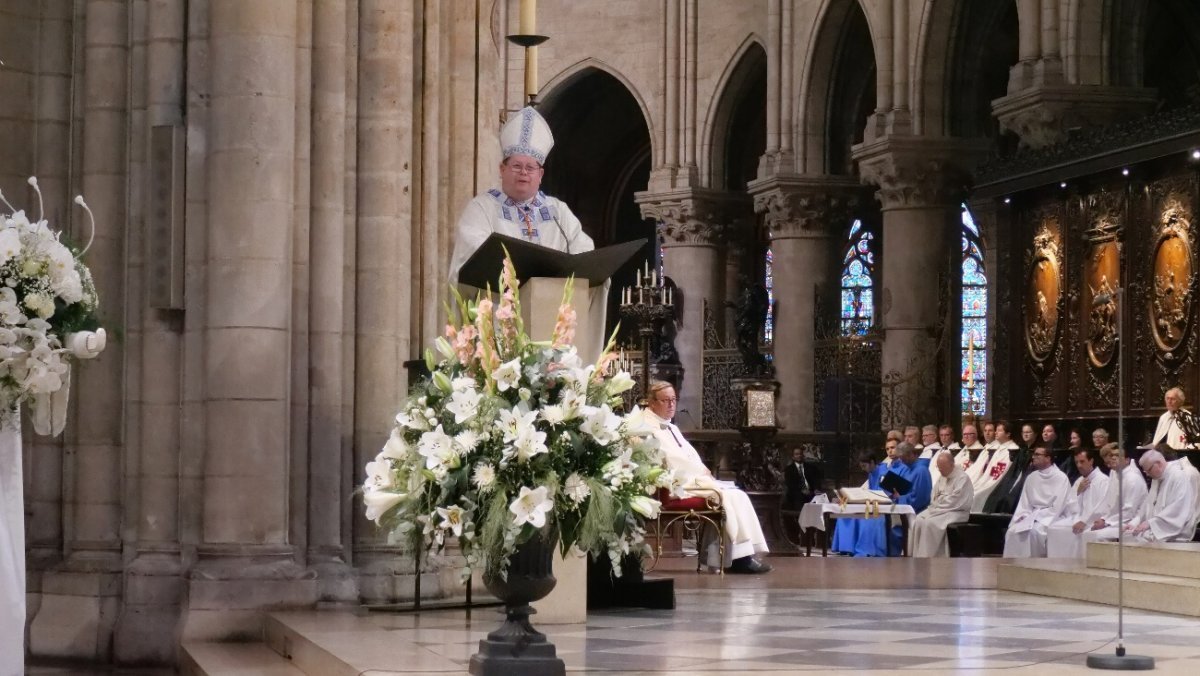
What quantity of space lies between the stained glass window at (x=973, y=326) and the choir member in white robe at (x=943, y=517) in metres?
8.24

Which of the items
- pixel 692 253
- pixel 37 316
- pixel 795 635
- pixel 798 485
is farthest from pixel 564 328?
pixel 692 253

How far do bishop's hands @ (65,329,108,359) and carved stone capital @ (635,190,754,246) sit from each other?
89.2ft

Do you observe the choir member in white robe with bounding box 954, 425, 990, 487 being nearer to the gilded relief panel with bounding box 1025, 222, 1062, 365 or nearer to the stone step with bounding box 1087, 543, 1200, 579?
A: the gilded relief panel with bounding box 1025, 222, 1062, 365

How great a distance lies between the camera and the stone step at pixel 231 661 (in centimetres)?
839

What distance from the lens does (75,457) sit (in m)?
10.6

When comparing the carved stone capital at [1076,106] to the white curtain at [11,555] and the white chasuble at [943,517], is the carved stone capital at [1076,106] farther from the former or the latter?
the white curtain at [11,555]

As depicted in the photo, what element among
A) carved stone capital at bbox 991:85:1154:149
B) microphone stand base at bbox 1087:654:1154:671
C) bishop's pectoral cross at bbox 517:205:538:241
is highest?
carved stone capital at bbox 991:85:1154:149

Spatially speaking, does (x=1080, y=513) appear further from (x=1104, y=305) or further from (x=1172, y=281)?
(x=1104, y=305)

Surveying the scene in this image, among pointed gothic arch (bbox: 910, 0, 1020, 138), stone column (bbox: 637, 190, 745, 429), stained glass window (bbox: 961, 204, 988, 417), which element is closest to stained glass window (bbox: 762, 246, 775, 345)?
stone column (bbox: 637, 190, 745, 429)

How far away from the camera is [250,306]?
10.1 metres

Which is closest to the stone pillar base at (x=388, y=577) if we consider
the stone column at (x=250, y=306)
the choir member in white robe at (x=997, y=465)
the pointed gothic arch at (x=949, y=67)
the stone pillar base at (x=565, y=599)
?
the stone column at (x=250, y=306)

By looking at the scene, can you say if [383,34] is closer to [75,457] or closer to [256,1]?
[256,1]

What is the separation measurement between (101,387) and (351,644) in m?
3.41

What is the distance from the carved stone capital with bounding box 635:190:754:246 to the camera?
114 ft
